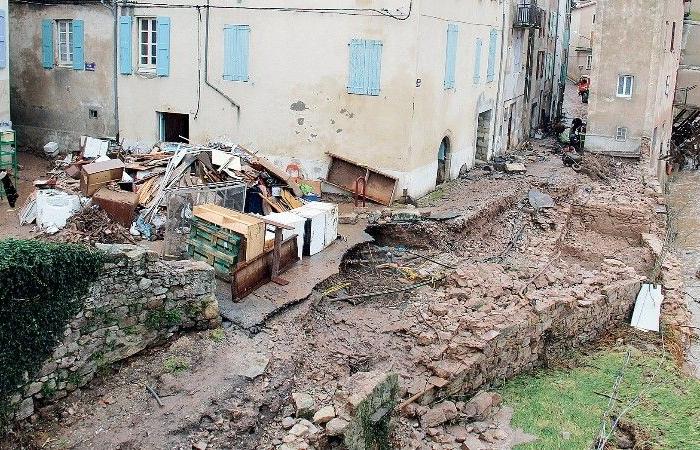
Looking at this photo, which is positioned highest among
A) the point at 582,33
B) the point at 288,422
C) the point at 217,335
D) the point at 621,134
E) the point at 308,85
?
the point at 582,33

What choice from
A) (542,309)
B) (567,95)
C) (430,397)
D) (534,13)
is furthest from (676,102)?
(430,397)

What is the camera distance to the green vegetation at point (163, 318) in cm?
977

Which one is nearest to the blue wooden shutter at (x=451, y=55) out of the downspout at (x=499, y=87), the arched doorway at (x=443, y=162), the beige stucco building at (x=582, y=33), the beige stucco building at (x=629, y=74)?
the arched doorway at (x=443, y=162)

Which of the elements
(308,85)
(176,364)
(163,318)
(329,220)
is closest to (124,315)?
(163,318)

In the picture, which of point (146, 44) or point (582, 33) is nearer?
point (146, 44)

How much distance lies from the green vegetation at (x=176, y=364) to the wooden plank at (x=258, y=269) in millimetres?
1632

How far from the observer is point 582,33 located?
4725cm

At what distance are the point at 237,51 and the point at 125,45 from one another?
11.3ft

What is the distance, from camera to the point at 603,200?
2028cm

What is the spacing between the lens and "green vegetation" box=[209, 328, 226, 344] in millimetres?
10125

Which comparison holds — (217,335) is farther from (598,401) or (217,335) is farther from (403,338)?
(598,401)

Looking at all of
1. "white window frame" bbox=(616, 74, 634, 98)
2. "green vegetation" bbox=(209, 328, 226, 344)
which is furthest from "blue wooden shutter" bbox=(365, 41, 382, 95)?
"white window frame" bbox=(616, 74, 634, 98)

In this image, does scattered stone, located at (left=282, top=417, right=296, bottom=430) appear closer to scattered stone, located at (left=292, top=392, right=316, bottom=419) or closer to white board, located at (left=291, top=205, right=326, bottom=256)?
scattered stone, located at (left=292, top=392, right=316, bottom=419)

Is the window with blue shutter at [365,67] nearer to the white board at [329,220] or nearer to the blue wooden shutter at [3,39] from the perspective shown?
the white board at [329,220]
